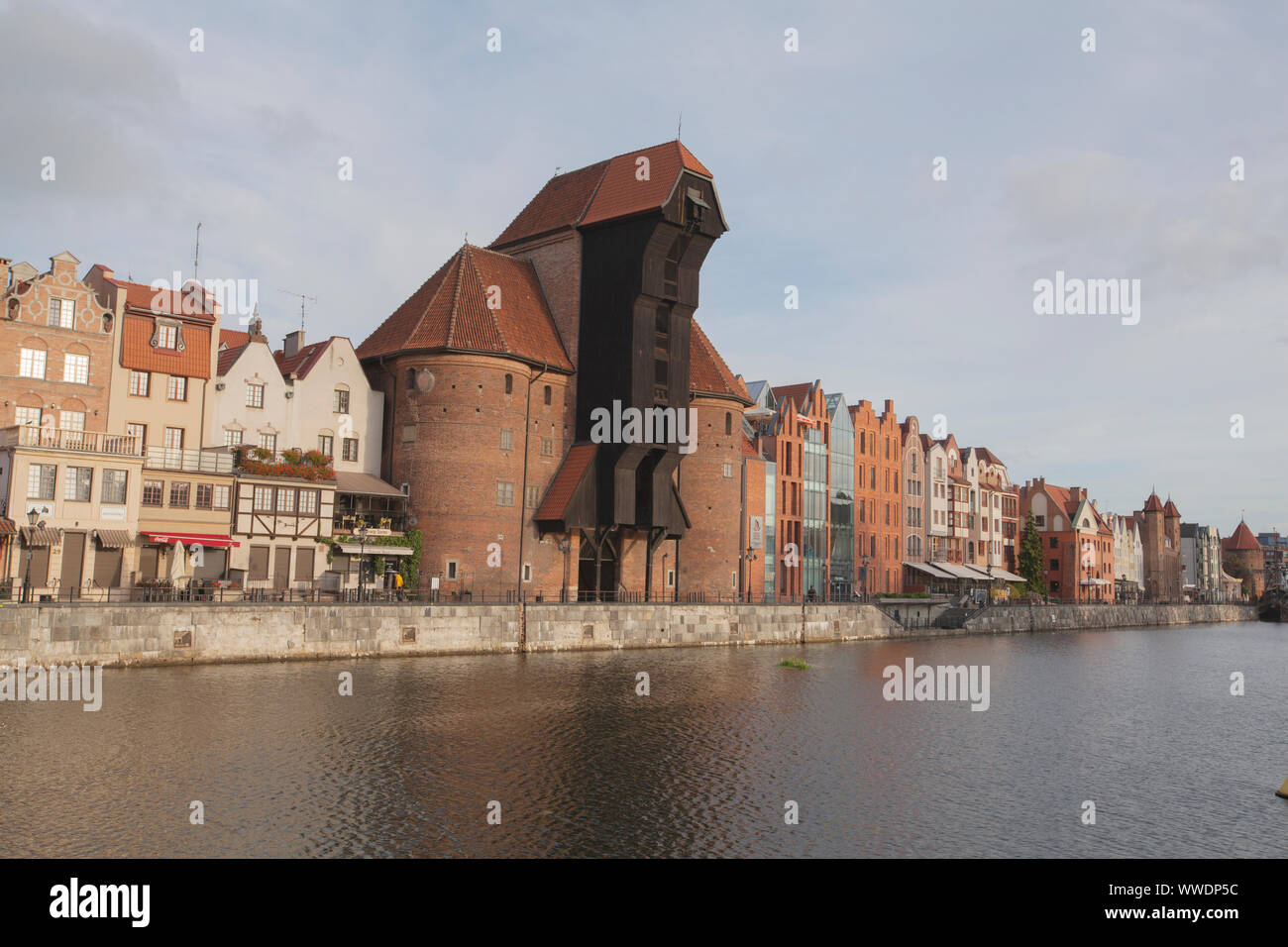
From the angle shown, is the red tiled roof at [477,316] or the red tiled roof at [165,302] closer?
the red tiled roof at [165,302]

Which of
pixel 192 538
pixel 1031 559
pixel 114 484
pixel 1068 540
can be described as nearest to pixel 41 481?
pixel 114 484

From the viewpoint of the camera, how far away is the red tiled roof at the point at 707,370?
66875 millimetres

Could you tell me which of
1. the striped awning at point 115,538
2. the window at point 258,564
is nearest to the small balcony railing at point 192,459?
the window at point 258,564

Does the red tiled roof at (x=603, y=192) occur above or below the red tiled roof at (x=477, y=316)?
above

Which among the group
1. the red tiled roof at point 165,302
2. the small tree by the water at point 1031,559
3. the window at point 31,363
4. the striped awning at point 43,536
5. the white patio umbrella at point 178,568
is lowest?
the white patio umbrella at point 178,568

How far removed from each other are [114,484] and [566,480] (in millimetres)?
23438

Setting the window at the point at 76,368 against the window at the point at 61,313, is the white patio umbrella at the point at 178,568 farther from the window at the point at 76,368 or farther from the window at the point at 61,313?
the window at the point at 61,313

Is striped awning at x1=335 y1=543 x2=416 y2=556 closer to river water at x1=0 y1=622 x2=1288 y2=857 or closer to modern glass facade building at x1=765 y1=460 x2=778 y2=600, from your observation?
river water at x1=0 y1=622 x2=1288 y2=857

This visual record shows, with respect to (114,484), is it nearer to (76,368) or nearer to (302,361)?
(76,368)

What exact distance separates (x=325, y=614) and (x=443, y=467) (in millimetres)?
14122

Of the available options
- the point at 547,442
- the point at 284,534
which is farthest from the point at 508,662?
the point at 547,442

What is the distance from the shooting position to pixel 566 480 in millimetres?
58719

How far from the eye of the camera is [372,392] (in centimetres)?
5831

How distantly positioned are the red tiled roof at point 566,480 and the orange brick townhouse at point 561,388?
87mm
